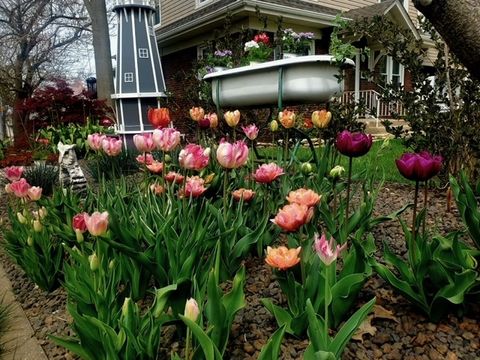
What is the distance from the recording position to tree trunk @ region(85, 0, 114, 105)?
1132 cm

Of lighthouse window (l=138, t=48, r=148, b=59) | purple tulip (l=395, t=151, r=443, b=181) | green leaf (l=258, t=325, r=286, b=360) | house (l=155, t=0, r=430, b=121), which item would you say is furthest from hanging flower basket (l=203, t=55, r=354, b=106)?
lighthouse window (l=138, t=48, r=148, b=59)

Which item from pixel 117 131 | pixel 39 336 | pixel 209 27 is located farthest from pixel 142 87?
pixel 39 336

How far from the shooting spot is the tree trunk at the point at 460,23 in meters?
1.44

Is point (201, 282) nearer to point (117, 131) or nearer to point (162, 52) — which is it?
point (117, 131)

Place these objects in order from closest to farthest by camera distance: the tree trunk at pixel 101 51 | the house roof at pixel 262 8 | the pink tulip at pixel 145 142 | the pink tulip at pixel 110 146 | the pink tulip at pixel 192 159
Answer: the pink tulip at pixel 192 159 < the pink tulip at pixel 145 142 < the pink tulip at pixel 110 146 < the house roof at pixel 262 8 < the tree trunk at pixel 101 51

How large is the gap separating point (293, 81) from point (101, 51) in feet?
33.8

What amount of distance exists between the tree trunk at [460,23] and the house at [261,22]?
7381 millimetres

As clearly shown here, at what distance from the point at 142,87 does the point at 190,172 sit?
23.6ft

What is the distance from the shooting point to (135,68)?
9.11 meters

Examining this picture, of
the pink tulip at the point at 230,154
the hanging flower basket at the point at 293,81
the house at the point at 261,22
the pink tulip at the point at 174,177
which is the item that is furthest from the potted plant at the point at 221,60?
the pink tulip at the point at 230,154

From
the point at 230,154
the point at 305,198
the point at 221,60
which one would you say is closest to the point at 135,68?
the point at 221,60

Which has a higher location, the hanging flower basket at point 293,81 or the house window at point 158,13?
the house window at point 158,13

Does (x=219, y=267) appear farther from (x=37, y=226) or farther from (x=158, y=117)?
(x=37, y=226)

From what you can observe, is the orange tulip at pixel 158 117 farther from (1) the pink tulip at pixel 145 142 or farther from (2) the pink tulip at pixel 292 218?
(2) the pink tulip at pixel 292 218
